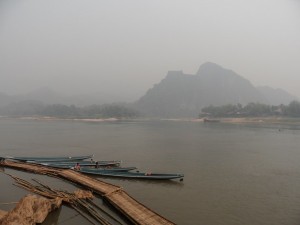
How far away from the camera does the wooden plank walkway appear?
2412cm

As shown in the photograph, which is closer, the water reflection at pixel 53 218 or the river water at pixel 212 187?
the water reflection at pixel 53 218

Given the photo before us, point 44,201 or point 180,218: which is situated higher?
point 44,201

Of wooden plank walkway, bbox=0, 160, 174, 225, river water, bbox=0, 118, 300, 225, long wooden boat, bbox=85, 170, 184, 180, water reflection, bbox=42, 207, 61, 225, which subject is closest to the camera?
wooden plank walkway, bbox=0, 160, 174, 225

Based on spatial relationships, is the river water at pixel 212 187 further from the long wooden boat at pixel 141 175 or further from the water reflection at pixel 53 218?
the long wooden boat at pixel 141 175

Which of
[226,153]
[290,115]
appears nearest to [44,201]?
[226,153]

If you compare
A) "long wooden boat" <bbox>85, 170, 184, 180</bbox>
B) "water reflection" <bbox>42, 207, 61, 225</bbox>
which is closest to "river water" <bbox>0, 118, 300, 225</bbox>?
"water reflection" <bbox>42, 207, 61, 225</bbox>

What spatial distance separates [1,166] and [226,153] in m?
43.9

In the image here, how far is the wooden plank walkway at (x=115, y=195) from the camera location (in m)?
24.1

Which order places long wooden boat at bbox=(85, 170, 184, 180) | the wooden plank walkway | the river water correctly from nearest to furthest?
the wooden plank walkway
the river water
long wooden boat at bbox=(85, 170, 184, 180)

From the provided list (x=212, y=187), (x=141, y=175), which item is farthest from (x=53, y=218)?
(x=212, y=187)

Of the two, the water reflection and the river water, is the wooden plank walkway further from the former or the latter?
the water reflection

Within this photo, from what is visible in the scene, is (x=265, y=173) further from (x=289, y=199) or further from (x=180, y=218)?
(x=180, y=218)

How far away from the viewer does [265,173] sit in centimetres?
4566

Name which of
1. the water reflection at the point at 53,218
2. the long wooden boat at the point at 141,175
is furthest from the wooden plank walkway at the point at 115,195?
the water reflection at the point at 53,218
